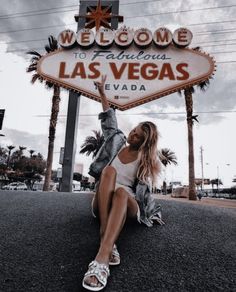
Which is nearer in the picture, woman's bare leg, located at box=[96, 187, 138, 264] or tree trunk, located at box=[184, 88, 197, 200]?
woman's bare leg, located at box=[96, 187, 138, 264]

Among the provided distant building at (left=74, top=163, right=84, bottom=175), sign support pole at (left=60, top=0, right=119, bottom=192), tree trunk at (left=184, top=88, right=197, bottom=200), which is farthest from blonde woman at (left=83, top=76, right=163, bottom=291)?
distant building at (left=74, top=163, right=84, bottom=175)

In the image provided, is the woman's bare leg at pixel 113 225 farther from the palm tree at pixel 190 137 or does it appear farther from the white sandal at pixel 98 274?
the palm tree at pixel 190 137

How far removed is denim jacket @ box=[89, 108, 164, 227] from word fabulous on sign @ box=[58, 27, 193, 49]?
16.5 feet

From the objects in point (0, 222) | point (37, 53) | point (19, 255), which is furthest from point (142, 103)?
point (37, 53)

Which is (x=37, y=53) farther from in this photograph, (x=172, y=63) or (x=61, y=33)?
(x=172, y=63)

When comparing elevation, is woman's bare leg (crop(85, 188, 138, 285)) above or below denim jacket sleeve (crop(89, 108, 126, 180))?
below

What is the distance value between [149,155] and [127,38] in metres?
5.67

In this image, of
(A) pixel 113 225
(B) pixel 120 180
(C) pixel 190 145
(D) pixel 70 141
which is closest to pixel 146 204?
(B) pixel 120 180

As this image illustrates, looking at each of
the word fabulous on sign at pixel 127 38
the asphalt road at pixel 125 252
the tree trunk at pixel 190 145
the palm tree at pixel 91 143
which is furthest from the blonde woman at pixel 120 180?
the palm tree at pixel 91 143

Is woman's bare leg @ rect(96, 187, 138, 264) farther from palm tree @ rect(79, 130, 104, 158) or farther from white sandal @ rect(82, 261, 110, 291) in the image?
palm tree @ rect(79, 130, 104, 158)

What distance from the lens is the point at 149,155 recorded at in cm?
270

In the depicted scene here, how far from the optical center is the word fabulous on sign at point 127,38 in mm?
7344

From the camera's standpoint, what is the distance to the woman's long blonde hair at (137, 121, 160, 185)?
105 inches

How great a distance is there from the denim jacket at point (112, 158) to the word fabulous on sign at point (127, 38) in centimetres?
503
